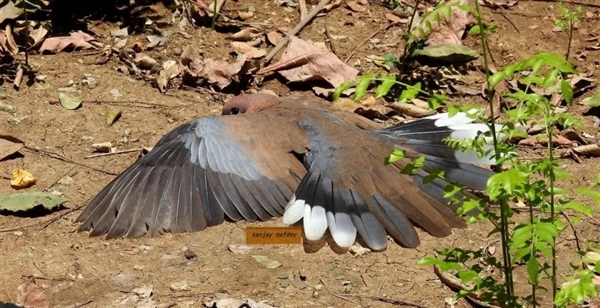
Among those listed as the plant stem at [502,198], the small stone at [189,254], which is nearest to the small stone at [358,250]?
the small stone at [189,254]

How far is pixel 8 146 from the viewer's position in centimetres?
541

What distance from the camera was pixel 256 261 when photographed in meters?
4.58

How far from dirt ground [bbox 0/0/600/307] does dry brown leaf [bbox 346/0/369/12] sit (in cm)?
122

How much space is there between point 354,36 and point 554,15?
1.60 metres

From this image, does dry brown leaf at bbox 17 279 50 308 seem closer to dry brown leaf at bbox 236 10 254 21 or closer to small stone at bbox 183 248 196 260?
small stone at bbox 183 248 196 260

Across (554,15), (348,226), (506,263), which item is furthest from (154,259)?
(554,15)

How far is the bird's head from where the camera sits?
17.8ft

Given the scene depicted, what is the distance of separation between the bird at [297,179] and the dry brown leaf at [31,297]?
53cm

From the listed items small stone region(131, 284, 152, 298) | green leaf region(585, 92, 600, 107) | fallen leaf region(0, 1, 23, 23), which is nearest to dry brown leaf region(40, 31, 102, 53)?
fallen leaf region(0, 1, 23, 23)

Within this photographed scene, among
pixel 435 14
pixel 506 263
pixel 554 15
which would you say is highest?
pixel 435 14

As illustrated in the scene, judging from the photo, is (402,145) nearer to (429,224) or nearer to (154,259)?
(429,224)

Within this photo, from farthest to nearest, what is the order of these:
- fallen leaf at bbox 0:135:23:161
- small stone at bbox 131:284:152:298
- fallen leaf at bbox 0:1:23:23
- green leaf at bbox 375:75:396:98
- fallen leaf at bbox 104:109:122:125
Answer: fallen leaf at bbox 0:1:23:23
fallen leaf at bbox 104:109:122:125
fallen leaf at bbox 0:135:23:161
small stone at bbox 131:284:152:298
green leaf at bbox 375:75:396:98

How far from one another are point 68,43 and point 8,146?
1.44m

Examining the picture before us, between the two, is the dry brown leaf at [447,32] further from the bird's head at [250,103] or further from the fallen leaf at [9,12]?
the fallen leaf at [9,12]
